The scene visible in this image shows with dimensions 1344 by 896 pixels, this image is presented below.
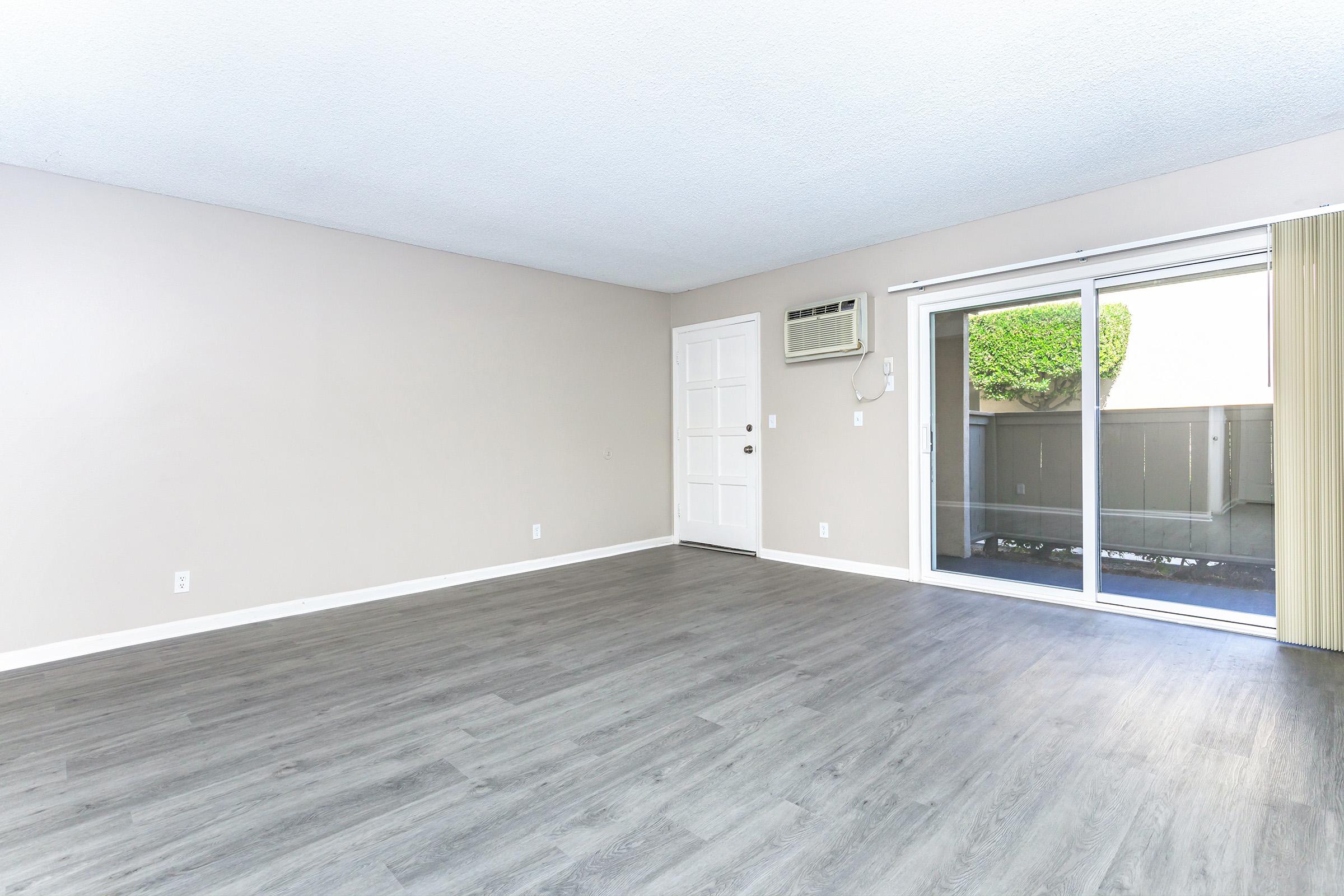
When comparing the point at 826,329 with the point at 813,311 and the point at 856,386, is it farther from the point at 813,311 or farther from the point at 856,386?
the point at 856,386

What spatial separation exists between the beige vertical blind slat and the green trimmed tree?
768mm

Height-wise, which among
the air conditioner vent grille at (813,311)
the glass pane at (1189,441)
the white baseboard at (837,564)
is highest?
the air conditioner vent grille at (813,311)

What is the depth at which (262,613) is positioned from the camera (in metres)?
4.12

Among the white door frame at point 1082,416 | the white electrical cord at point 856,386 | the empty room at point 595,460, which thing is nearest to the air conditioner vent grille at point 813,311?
the empty room at point 595,460

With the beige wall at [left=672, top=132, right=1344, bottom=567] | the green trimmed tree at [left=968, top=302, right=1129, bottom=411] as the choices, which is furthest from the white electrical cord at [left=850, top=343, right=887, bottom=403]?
the green trimmed tree at [left=968, top=302, right=1129, bottom=411]

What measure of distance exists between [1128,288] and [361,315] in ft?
16.8

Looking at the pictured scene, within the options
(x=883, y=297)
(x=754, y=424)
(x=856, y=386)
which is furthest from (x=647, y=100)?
(x=754, y=424)

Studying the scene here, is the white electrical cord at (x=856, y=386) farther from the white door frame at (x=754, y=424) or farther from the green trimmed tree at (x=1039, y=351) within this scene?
the white door frame at (x=754, y=424)

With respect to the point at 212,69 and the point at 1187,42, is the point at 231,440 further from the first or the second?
the point at 1187,42

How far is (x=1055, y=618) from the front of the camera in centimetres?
388

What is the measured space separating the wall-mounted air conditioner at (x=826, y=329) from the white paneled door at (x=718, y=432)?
0.47m

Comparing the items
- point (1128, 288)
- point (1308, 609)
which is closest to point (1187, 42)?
point (1128, 288)

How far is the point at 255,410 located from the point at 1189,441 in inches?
226

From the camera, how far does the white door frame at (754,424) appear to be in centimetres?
598
